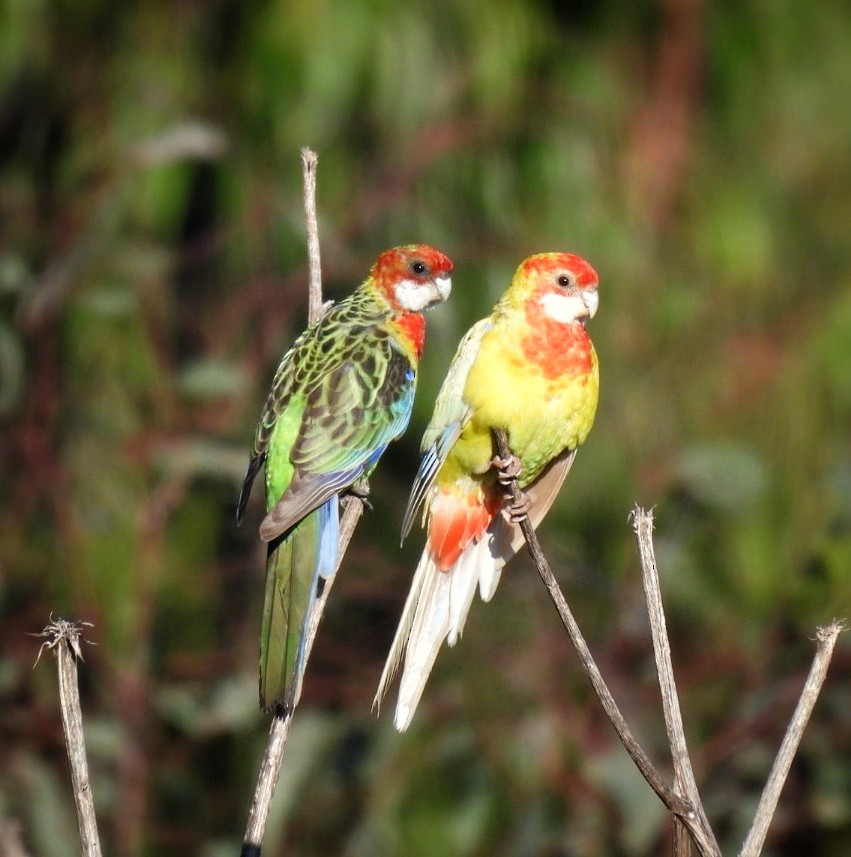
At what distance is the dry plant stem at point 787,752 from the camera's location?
5.37 ft

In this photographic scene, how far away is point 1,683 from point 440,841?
136 cm

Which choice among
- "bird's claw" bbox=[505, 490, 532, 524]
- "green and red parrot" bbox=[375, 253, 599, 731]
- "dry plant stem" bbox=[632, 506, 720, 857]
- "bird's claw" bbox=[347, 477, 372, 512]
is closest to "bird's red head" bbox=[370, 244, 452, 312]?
"green and red parrot" bbox=[375, 253, 599, 731]

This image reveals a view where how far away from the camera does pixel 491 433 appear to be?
2.73m

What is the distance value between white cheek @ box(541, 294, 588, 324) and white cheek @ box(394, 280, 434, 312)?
30cm

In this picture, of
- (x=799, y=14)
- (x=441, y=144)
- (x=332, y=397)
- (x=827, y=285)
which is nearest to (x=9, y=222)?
(x=441, y=144)

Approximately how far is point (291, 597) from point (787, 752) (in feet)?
3.28

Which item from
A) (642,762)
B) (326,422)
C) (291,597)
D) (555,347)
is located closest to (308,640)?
(291,597)

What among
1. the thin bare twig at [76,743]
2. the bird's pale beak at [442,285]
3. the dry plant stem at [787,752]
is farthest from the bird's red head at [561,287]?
the thin bare twig at [76,743]

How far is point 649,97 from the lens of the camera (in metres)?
5.55

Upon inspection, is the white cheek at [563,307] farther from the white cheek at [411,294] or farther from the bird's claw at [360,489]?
the bird's claw at [360,489]

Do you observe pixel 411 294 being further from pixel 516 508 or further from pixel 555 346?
pixel 516 508

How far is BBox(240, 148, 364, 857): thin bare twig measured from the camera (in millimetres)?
1751

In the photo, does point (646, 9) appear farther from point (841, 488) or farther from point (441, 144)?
point (841, 488)

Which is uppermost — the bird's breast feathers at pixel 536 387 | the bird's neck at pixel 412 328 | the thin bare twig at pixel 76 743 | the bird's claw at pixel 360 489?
the bird's neck at pixel 412 328
